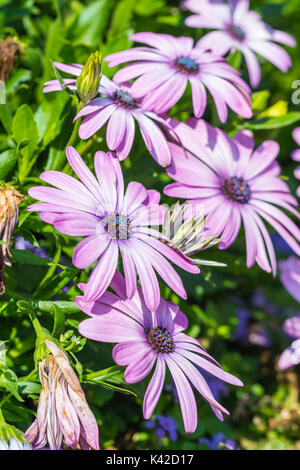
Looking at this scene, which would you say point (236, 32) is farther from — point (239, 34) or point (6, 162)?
point (6, 162)

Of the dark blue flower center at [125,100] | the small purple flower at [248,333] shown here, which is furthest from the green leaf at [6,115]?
the small purple flower at [248,333]

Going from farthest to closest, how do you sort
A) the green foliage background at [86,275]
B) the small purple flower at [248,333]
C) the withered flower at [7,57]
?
the small purple flower at [248,333] < the withered flower at [7,57] < the green foliage background at [86,275]

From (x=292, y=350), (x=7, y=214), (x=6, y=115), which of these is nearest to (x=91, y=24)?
(x=6, y=115)

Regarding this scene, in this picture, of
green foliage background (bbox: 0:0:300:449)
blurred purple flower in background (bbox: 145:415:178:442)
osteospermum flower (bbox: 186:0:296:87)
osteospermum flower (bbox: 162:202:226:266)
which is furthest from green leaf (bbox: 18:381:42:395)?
osteospermum flower (bbox: 186:0:296:87)

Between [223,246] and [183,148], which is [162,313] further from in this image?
[183,148]

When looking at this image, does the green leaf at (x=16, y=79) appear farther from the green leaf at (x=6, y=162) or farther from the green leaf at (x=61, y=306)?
the green leaf at (x=61, y=306)

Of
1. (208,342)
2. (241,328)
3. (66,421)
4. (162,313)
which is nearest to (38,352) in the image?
(66,421)

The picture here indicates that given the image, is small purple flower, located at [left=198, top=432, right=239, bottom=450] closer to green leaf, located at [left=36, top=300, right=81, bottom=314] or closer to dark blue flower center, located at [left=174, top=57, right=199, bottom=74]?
green leaf, located at [left=36, top=300, right=81, bottom=314]
